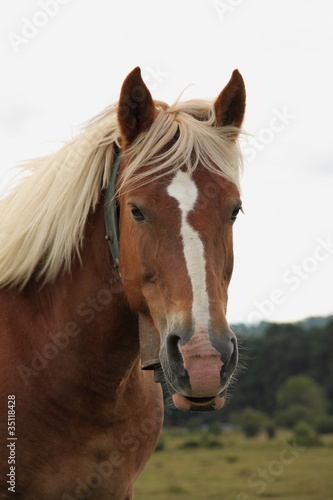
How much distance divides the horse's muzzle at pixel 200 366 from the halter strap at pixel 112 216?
698 millimetres

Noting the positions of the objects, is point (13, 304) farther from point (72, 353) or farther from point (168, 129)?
point (168, 129)

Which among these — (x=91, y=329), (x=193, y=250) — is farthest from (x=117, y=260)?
(x=193, y=250)

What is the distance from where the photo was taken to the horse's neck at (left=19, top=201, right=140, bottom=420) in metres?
3.67

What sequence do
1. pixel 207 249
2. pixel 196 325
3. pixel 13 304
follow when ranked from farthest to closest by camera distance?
pixel 13 304, pixel 207 249, pixel 196 325

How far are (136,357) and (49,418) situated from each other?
612 mm

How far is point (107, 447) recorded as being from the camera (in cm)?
370

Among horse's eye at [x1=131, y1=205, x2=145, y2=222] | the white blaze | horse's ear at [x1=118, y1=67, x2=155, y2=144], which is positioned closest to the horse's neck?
horse's eye at [x1=131, y1=205, x2=145, y2=222]

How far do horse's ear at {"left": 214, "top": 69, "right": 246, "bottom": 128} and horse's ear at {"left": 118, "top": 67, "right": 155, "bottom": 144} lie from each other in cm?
41

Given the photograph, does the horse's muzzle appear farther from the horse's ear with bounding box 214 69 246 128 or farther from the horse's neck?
the horse's ear with bounding box 214 69 246 128

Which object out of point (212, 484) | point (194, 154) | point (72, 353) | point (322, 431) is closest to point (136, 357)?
point (72, 353)

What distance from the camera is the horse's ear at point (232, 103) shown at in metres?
3.75

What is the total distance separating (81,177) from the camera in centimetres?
377

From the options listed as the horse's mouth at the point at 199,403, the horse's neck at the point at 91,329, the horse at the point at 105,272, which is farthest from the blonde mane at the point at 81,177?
the horse's mouth at the point at 199,403

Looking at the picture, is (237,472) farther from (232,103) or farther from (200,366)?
(200,366)
